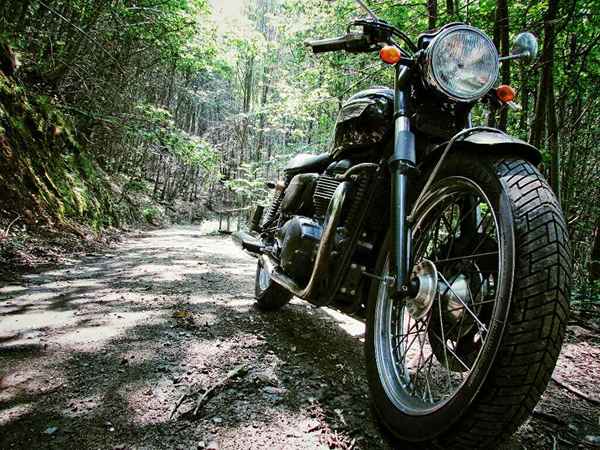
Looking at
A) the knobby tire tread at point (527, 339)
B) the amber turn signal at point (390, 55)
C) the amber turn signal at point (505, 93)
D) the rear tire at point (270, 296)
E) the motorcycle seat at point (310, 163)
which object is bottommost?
the rear tire at point (270, 296)

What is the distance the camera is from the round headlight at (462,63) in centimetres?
140

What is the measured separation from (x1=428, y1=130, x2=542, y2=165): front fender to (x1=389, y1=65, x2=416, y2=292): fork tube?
0.26 meters

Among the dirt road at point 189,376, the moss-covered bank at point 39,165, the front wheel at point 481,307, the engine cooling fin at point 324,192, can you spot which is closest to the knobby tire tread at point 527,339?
the front wheel at point 481,307

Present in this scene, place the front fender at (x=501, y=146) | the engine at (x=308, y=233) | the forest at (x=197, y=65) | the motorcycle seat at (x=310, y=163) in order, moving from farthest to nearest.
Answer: the forest at (x=197, y=65)
the motorcycle seat at (x=310, y=163)
the engine at (x=308, y=233)
the front fender at (x=501, y=146)

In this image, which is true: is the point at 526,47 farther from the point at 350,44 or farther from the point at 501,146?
the point at 501,146

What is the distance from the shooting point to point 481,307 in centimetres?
130

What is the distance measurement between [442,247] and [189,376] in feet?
4.10

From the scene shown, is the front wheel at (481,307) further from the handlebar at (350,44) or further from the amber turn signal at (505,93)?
the handlebar at (350,44)

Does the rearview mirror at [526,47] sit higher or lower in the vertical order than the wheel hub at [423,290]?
higher

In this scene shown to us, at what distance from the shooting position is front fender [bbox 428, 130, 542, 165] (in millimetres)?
1205

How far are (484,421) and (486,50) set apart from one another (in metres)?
1.23

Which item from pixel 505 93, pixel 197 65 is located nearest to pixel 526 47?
pixel 505 93

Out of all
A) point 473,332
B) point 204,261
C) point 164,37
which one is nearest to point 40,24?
point 164,37

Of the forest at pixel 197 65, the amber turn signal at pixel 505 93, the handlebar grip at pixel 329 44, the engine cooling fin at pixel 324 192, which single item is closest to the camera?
the amber turn signal at pixel 505 93
